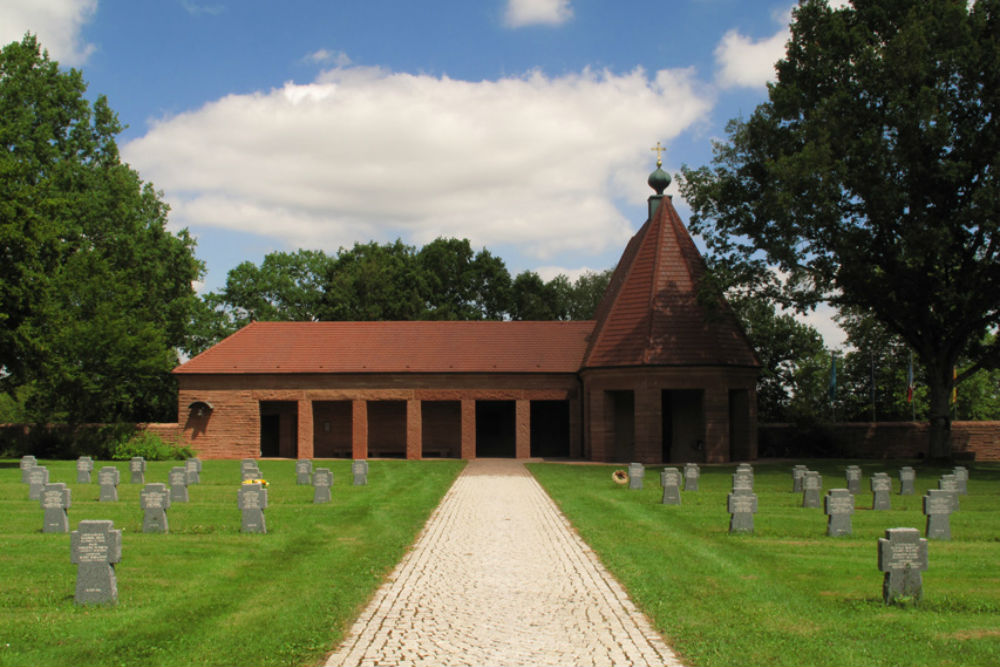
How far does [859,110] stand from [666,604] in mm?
25453

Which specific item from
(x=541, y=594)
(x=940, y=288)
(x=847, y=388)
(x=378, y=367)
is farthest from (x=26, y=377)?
(x=847, y=388)

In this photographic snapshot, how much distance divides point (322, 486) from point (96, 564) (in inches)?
420

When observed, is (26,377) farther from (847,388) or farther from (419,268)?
(847,388)

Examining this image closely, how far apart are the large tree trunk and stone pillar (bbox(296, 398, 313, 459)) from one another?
2542cm

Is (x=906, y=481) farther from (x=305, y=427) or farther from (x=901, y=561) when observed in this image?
(x=305, y=427)

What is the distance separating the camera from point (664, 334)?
33.9 meters

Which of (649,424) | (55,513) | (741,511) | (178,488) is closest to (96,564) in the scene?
(55,513)

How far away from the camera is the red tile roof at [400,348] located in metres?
38.9

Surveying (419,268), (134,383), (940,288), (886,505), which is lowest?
(886,505)

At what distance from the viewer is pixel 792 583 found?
10.2 m

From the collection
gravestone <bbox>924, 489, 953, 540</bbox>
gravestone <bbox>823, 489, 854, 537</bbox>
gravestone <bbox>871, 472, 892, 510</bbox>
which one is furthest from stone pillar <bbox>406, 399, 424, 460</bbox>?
gravestone <bbox>924, 489, 953, 540</bbox>

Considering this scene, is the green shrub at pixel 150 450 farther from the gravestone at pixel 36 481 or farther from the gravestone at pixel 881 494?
the gravestone at pixel 881 494

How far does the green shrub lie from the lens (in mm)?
37125

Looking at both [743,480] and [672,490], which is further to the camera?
[743,480]
